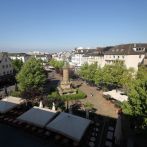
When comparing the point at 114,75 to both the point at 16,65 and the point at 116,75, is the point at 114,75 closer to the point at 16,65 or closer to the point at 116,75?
the point at 116,75

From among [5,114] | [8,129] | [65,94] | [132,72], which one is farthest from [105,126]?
[132,72]

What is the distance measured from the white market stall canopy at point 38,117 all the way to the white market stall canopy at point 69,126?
98 centimetres

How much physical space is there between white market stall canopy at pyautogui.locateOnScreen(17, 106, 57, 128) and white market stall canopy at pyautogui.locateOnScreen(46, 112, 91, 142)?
0.98 m

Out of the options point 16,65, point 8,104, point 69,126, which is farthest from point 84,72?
point 69,126

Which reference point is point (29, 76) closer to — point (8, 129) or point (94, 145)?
point (8, 129)

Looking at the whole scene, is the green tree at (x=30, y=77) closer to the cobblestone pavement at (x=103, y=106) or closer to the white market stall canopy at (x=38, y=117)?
the cobblestone pavement at (x=103, y=106)

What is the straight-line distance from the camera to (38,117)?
20219 millimetres

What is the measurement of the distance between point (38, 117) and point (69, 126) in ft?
13.7

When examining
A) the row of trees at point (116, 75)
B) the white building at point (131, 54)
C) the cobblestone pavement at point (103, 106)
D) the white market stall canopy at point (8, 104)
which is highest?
the white building at point (131, 54)

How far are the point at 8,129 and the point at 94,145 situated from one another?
9977 mm

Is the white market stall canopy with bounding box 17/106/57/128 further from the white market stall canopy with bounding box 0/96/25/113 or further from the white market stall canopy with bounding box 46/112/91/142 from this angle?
the white market stall canopy with bounding box 0/96/25/113

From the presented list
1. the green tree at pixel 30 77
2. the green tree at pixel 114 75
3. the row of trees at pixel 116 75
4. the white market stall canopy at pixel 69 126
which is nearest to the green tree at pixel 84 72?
the row of trees at pixel 116 75

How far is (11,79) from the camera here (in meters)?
60.9

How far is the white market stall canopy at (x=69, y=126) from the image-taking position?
56.5 feet
